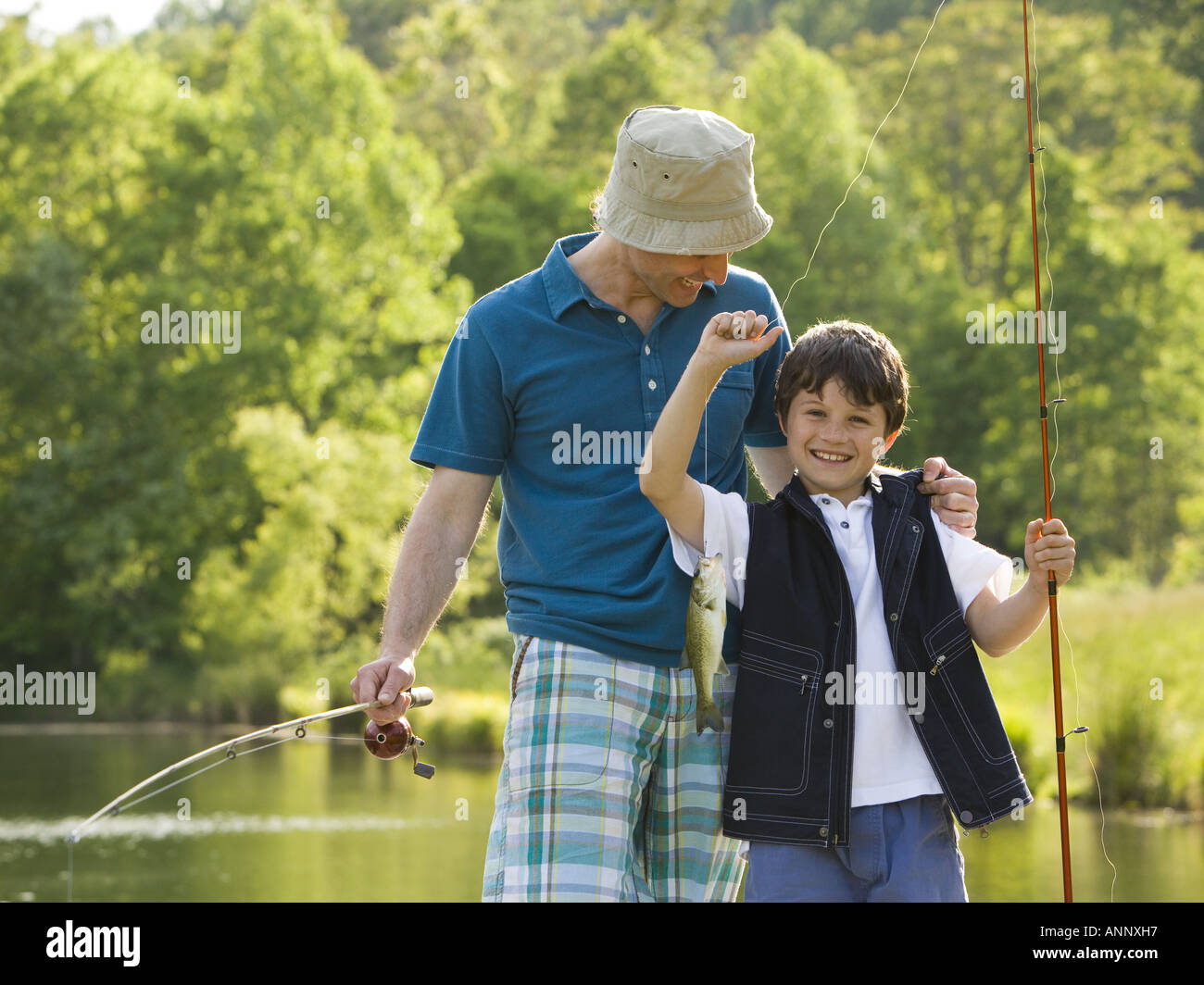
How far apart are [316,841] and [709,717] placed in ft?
36.5

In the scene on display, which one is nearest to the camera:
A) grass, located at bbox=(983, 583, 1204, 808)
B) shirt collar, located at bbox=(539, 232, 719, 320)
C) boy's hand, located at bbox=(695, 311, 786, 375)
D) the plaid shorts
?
boy's hand, located at bbox=(695, 311, 786, 375)

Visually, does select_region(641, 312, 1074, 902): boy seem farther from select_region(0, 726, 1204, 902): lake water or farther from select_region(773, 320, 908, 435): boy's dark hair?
select_region(0, 726, 1204, 902): lake water

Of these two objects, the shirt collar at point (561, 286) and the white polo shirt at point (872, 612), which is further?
the shirt collar at point (561, 286)

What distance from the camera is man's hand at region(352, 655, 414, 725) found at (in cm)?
306

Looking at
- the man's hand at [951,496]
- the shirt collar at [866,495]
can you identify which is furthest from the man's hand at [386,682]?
the man's hand at [951,496]

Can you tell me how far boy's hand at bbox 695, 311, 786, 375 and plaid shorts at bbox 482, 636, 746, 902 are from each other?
1.94 ft

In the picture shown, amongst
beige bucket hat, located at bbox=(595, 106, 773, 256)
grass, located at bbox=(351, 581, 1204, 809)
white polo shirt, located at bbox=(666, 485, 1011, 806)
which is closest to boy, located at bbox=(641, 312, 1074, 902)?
white polo shirt, located at bbox=(666, 485, 1011, 806)

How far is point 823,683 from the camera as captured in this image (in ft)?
9.89

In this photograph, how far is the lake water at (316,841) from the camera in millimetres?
11680

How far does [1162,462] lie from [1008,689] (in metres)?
14.9

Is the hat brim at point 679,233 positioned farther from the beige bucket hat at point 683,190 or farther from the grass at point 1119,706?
the grass at point 1119,706

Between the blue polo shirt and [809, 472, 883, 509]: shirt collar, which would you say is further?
[809, 472, 883, 509]: shirt collar

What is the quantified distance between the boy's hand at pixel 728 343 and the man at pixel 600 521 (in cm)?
20
